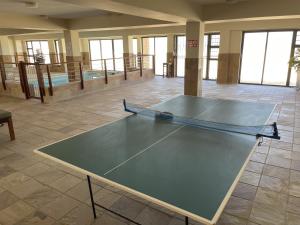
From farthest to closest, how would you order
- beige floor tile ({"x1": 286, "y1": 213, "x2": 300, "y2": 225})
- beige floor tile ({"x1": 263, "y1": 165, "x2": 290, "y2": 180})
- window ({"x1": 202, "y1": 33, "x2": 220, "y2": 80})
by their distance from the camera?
1. window ({"x1": 202, "y1": 33, "x2": 220, "y2": 80})
2. beige floor tile ({"x1": 263, "y1": 165, "x2": 290, "y2": 180})
3. beige floor tile ({"x1": 286, "y1": 213, "x2": 300, "y2": 225})

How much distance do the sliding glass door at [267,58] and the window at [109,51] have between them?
7.07 metres

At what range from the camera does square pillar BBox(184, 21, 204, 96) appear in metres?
6.66

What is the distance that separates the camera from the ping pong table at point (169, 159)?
1401mm

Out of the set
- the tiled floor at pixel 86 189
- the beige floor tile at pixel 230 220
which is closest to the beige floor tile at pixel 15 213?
the tiled floor at pixel 86 189

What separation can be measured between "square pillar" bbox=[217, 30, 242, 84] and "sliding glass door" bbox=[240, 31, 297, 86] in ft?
1.06

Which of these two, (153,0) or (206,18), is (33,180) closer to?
(153,0)

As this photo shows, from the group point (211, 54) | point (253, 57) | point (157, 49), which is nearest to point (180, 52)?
point (157, 49)

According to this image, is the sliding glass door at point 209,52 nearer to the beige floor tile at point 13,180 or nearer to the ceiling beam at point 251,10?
the ceiling beam at point 251,10

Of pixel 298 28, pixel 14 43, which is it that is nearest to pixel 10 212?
pixel 298 28

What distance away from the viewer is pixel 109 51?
14.4m

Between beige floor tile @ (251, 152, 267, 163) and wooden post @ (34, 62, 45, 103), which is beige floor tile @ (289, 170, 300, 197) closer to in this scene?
beige floor tile @ (251, 152, 267, 163)

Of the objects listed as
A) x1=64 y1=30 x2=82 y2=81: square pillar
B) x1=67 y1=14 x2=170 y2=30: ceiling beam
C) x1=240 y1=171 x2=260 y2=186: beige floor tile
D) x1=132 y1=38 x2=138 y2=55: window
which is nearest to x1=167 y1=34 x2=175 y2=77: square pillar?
x1=132 y1=38 x2=138 y2=55: window

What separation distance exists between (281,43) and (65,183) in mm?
9470

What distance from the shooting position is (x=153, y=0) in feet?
14.6
